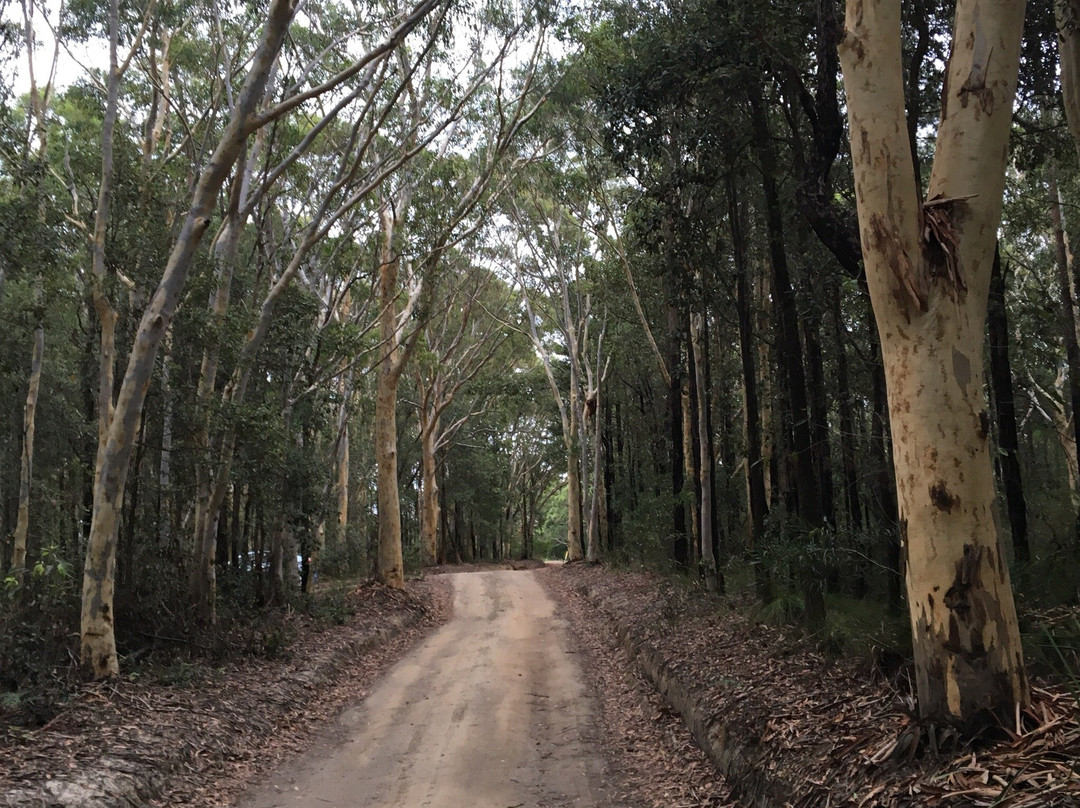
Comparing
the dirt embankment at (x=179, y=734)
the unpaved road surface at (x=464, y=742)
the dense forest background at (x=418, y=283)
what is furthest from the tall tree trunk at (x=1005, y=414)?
the dirt embankment at (x=179, y=734)

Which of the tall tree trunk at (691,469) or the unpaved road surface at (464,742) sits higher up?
the tall tree trunk at (691,469)

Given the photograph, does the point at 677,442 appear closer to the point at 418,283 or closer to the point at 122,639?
the point at 418,283

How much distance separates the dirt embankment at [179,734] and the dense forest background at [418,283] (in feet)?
2.60

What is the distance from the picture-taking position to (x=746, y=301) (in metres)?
11.2

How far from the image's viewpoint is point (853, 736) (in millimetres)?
4805

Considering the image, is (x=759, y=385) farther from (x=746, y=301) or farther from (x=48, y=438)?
(x=48, y=438)

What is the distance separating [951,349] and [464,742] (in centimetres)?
542

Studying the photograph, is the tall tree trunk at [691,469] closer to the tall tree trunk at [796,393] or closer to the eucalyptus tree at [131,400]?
the tall tree trunk at [796,393]

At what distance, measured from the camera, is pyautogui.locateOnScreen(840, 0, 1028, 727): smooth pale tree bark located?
4070 millimetres

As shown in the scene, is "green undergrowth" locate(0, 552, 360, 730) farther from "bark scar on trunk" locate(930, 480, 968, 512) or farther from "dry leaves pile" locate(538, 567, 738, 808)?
"bark scar on trunk" locate(930, 480, 968, 512)

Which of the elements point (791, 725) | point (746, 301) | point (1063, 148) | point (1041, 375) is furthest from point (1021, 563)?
point (1041, 375)

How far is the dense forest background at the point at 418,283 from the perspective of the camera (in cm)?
808

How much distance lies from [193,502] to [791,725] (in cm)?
874

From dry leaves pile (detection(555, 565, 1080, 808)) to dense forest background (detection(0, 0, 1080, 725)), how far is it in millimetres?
437
